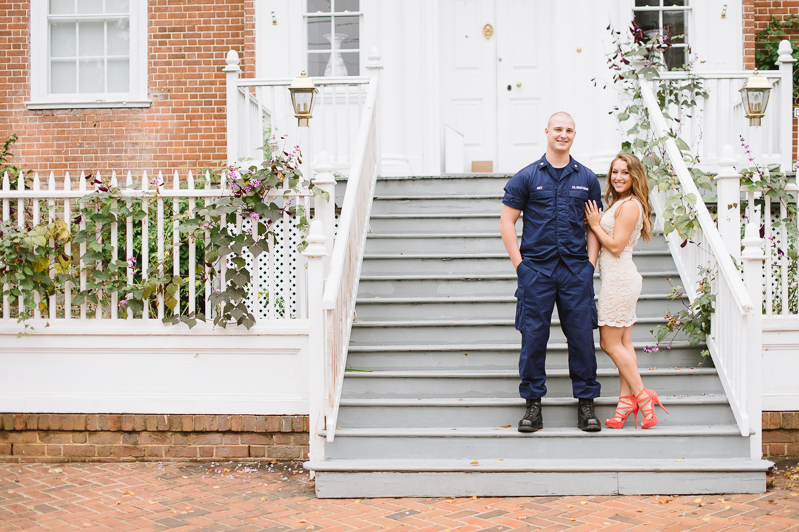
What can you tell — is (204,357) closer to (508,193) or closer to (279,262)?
(279,262)

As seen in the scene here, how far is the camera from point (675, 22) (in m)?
8.25

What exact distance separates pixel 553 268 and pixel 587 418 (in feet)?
2.94

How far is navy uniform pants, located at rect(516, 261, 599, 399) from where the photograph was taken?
14.8 ft

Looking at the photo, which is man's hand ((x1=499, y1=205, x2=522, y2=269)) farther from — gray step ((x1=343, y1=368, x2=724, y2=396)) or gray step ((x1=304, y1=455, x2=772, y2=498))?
gray step ((x1=304, y1=455, x2=772, y2=498))

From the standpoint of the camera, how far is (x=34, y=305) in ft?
17.8

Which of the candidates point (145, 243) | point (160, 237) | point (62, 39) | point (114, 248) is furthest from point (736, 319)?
point (62, 39)

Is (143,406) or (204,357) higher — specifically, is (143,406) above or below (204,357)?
below

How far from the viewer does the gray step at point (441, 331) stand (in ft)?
17.9

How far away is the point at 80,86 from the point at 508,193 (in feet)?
19.7

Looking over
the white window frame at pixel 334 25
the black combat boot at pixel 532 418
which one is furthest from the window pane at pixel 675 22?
the black combat boot at pixel 532 418

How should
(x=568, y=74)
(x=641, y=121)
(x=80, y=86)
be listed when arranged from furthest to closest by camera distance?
(x=80, y=86)
(x=568, y=74)
(x=641, y=121)

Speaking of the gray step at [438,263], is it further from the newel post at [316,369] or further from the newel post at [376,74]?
the newel post at [316,369]

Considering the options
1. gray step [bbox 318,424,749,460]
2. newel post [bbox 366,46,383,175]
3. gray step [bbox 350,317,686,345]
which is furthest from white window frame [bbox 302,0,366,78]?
gray step [bbox 318,424,749,460]

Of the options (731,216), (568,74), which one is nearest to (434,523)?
(731,216)
